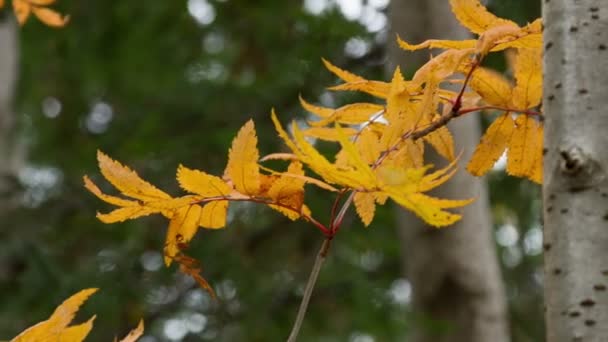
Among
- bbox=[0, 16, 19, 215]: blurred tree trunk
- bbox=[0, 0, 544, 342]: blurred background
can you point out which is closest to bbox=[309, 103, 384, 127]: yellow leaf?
bbox=[0, 0, 544, 342]: blurred background

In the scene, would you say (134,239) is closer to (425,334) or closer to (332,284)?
(332,284)

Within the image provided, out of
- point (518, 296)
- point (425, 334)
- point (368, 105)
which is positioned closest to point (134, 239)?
point (425, 334)

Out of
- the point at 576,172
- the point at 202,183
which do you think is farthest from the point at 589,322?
the point at 202,183

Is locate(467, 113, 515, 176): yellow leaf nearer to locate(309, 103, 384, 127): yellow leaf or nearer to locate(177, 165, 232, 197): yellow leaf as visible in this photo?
locate(309, 103, 384, 127): yellow leaf

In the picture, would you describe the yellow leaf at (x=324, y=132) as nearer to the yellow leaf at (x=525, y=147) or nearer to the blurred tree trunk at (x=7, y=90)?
the yellow leaf at (x=525, y=147)

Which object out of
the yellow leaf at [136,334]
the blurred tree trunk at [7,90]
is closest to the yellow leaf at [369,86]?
the yellow leaf at [136,334]

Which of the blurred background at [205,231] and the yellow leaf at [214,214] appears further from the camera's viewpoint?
the blurred background at [205,231]
